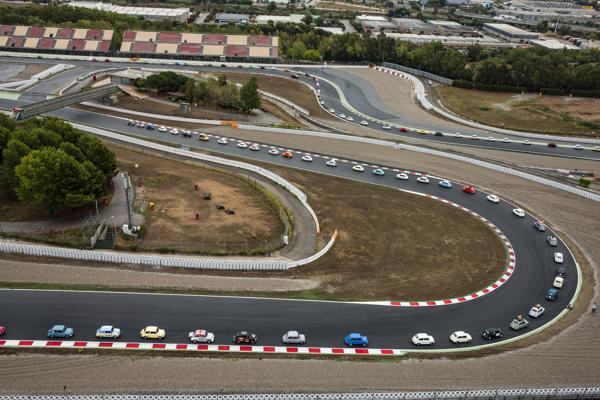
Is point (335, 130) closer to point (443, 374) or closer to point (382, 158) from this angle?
point (382, 158)

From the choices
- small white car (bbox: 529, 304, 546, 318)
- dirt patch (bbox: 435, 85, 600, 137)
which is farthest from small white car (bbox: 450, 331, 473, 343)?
dirt patch (bbox: 435, 85, 600, 137)

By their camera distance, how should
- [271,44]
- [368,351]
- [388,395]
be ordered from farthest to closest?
1. [271,44]
2. [368,351]
3. [388,395]

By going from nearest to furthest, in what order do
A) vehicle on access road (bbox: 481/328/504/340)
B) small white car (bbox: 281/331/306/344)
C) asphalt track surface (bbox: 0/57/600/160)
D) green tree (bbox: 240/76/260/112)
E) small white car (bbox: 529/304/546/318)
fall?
1. small white car (bbox: 281/331/306/344)
2. vehicle on access road (bbox: 481/328/504/340)
3. small white car (bbox: 529/304/546/318)
4. asphalt track surface (bbox: 0/57/600/160)
5. green tree (bbox: 240/76/260/112)

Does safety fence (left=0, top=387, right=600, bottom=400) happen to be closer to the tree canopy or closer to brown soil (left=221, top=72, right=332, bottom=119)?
the tree canopy

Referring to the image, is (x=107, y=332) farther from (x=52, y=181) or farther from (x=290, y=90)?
(x=290, y=90)

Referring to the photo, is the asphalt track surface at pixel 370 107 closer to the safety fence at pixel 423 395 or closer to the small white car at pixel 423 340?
the small white car at pixel 423 340

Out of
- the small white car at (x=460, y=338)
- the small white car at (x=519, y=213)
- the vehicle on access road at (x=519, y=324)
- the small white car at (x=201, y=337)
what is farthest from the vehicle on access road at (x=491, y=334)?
the small white car at (x=519, y=213)

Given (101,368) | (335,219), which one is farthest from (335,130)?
(101,368)
